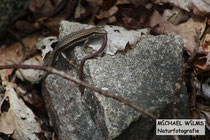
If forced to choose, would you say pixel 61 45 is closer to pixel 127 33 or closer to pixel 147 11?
pixel 127 33

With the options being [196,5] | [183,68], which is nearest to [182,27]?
[196,5]

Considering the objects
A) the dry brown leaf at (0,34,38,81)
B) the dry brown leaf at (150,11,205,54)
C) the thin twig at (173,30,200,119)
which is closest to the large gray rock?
the thin twig at (173,30,200,119)

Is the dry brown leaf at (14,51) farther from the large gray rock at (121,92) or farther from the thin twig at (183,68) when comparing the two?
the thin twig at (183,68)

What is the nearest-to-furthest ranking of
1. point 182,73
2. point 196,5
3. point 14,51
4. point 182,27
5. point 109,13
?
point 182,73 → point 196,5 → point 182,27 → point 109,13 → point 14,51

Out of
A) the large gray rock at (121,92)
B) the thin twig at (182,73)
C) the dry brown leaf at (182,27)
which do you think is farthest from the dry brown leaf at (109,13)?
the thin twig at (182,73)

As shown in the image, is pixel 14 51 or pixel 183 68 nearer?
pixel 183 68

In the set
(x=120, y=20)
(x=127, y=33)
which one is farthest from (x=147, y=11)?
(x=127, y=33)

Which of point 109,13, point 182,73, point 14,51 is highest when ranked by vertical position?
point 109,13

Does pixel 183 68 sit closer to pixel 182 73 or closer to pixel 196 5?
pixel 182 73

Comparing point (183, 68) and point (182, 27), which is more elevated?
point (182, 27)
